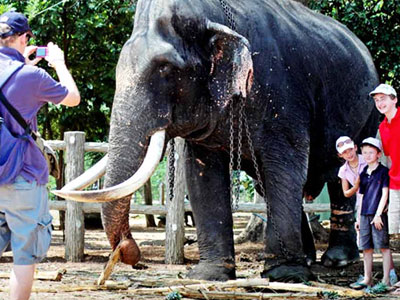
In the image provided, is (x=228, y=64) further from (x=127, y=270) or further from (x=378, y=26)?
(x=378, y=26)

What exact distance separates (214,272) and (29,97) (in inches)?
122

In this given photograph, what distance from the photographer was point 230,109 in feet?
23.6

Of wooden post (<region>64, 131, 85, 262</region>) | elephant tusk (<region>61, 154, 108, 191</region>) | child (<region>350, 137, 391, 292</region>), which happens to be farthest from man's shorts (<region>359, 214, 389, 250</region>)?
wooden post (<region>64, 131, 85, 262</region>)

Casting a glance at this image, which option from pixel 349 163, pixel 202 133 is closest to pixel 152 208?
pixel 202 133

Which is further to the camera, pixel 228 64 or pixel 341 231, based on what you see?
pixel 341 231

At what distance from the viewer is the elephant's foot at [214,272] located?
7664mm

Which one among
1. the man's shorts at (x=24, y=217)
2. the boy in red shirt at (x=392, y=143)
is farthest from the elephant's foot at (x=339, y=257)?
the man's shorts at (x=24, y=217)

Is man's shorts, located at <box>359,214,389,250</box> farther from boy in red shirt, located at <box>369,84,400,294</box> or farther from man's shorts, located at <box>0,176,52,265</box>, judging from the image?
man's shorts, located at <box>0,176,52,265</box>

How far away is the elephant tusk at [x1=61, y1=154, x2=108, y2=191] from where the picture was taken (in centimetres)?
657

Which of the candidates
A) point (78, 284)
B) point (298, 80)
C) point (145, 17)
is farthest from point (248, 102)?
point (78, 284)

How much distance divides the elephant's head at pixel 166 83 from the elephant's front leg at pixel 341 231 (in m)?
2.43

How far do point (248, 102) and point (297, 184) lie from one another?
84 cm

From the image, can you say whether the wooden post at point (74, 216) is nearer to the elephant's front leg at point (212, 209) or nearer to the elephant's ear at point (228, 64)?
the elephant's front leg at point (212, 209)

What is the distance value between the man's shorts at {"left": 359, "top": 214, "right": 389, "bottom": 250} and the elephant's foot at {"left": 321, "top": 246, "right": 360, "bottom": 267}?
5.76 ft
